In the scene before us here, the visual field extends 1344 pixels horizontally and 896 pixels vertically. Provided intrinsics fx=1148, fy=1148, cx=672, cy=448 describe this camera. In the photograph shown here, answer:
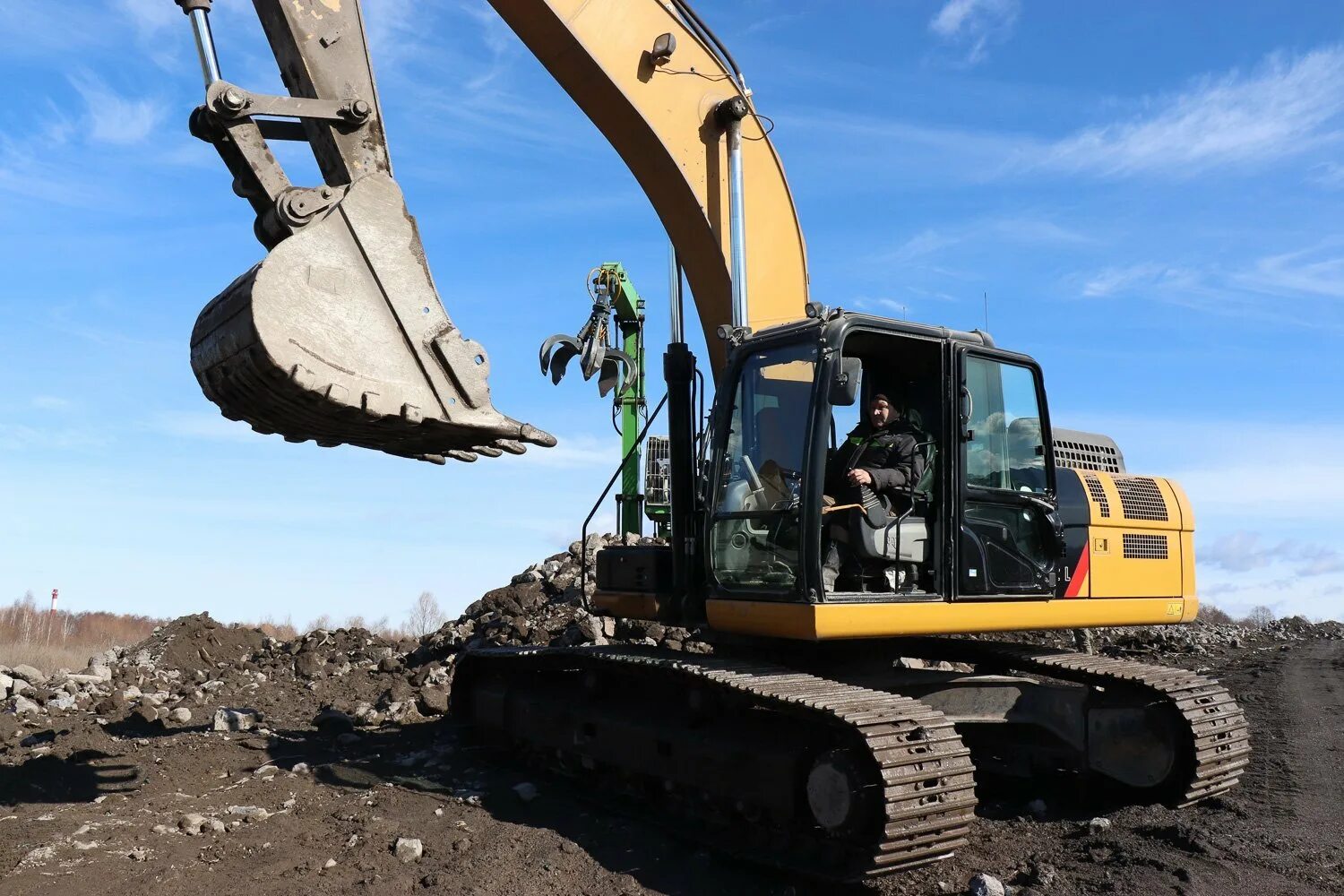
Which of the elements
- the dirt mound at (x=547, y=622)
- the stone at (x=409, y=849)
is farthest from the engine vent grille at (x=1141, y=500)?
the dirt mound at (x=547, y=622)

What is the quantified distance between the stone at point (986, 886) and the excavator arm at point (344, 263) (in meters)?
2.76

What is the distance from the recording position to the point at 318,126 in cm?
561

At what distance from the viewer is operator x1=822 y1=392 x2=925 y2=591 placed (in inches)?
220

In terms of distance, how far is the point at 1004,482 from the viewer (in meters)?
6.08

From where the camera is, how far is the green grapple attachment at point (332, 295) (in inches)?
192

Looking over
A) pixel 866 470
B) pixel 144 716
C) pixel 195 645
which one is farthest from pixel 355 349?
pixel 195 645

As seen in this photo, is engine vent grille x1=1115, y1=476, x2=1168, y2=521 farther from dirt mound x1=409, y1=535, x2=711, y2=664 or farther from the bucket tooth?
dirt mound x1=409, y1=535, x2=711, y2=664

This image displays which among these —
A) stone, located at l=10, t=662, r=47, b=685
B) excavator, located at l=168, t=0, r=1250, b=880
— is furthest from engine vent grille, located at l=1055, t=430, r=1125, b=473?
stone, located at l=10, t=662, r=47, b=685

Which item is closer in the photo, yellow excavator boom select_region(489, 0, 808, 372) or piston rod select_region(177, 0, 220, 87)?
piston rod select_region(177, 0, 220, 87)

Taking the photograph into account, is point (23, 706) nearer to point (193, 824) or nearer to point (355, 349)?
point (193, 824)

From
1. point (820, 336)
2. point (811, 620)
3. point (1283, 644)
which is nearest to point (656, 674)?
point (811, 620)

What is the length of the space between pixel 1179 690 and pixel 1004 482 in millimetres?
1555

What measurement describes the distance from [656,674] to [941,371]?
2.26 metres

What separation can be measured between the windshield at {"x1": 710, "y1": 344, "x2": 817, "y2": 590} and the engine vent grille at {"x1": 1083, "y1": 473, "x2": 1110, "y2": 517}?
196cm
